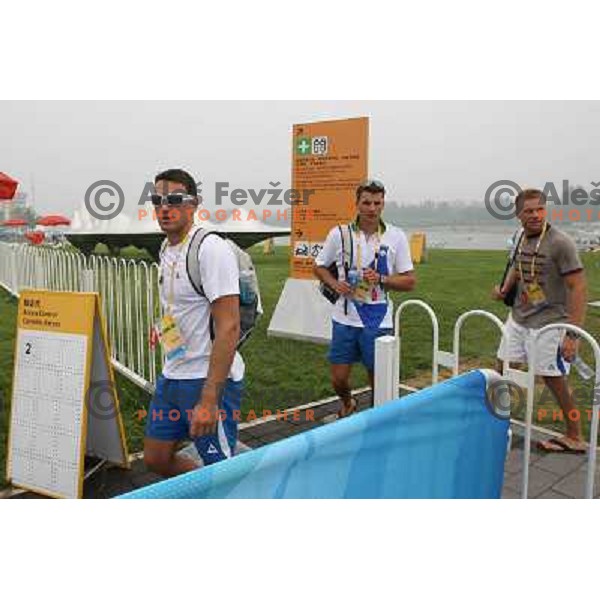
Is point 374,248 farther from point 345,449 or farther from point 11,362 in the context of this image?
point 11,362

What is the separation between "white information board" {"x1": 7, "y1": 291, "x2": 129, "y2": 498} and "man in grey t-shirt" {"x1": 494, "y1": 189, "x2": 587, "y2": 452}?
2.45 m

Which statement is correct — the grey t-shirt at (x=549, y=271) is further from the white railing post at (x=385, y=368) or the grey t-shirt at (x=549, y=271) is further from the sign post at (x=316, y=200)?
the sign post at (x=316, y=200)

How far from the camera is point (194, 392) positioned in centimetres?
253

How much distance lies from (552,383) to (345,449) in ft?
8.44

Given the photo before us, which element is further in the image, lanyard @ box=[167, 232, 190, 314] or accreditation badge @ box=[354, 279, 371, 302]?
accreditation badge @ box=[354, 279, 371, 302]

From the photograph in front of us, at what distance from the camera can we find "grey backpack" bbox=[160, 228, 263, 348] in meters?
2.44

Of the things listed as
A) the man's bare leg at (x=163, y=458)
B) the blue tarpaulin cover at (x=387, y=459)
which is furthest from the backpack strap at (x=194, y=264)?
the blue tarpaulin cover at (x=387, y=459)

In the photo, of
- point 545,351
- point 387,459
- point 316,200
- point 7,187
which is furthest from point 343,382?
point 7,187

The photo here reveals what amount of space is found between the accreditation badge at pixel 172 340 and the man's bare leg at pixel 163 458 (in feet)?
1.42

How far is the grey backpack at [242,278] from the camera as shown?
8.00 feet

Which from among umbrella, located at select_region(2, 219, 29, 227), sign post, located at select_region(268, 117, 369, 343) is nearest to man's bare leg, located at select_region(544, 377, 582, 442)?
sign post, located at select_region(268, 117, 369, 343)

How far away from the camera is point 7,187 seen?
5.73 m

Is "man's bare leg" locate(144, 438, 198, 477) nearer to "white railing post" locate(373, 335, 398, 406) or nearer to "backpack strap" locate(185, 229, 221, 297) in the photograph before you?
"backpack strap" locate(185, 229, 221, 297)

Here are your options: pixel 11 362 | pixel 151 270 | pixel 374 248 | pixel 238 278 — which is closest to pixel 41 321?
pixel 151 270
